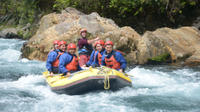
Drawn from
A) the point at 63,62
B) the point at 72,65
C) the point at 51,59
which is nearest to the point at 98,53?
the point at 72,65

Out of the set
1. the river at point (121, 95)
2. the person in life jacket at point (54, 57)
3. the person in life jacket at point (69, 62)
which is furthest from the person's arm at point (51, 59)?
the person in life jacket at point (69, 62)

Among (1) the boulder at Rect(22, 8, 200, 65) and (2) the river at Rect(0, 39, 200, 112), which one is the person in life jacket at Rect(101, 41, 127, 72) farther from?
(1) the boulder at Rect(22, 8, 200, 65)

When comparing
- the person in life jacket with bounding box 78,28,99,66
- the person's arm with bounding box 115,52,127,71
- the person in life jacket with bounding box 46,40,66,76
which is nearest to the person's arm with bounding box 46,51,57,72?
the person in life jacket with bounding box 46,40,66,76

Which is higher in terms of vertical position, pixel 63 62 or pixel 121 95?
pixel 63 62

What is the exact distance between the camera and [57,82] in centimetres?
547

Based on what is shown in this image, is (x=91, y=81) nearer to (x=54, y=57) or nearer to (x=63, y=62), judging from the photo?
(x=63, y=62)

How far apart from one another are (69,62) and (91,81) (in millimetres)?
842

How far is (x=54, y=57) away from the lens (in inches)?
247

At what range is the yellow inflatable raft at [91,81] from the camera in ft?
16.6

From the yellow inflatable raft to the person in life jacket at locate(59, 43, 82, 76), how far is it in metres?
0.19

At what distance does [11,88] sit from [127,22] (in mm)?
8580

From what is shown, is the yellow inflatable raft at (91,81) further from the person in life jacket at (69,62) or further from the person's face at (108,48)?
the person's face at (108,48)

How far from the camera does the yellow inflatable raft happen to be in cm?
507

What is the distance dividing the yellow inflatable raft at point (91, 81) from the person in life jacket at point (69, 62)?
0.61 ft
